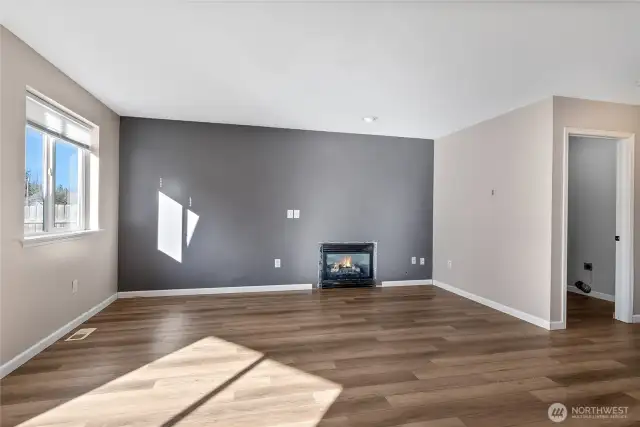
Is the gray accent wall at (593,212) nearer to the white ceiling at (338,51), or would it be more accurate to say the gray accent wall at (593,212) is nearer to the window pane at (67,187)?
the white ceiling at (338,51)

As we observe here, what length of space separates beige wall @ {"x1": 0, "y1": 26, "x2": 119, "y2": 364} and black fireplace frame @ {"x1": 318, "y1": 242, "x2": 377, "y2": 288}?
2.85m

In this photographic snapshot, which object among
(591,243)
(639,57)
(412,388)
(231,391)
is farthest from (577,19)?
(591,243)

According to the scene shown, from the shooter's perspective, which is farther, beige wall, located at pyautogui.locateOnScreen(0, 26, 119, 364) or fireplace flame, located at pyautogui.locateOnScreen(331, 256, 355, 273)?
fireplace flame, located at pyautogui.locateOnScreen(331, 256, 355, 273)

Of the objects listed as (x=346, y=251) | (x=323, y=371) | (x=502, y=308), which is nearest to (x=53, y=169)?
(x=323, y=371)

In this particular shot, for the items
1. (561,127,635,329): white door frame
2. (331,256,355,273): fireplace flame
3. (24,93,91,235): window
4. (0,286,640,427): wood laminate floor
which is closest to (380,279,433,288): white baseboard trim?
(331,256,355,273): fireplace flame

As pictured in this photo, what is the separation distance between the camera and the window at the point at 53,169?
2641 millimetres

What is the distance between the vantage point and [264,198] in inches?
185

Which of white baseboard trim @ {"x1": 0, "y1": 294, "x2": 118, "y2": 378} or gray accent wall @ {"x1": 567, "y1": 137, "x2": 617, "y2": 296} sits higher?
gray accent wall @ {"x1": 567, "y1": 137, "x2": 617, "y2": 296}

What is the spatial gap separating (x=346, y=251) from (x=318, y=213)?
0.74 metres

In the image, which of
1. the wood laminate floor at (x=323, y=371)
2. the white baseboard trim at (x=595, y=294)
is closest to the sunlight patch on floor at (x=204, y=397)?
the wood laminate floor at (x=323, y=371)

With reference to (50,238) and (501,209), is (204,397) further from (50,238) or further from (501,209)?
(501,209)

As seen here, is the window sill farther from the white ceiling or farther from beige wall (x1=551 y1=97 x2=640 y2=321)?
beige wall (x1=551 y1=97 x2=640 y2=321)

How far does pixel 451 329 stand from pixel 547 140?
7.03 ft

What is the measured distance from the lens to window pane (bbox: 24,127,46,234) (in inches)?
102
